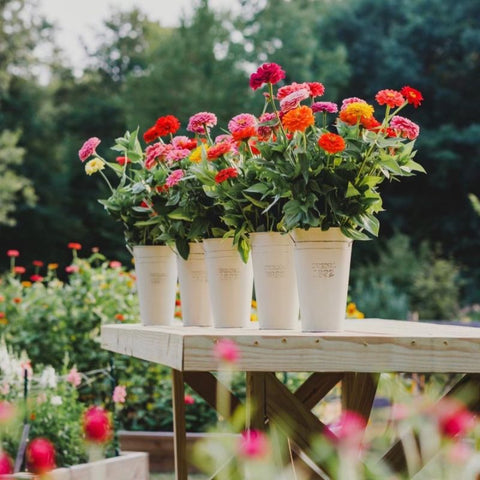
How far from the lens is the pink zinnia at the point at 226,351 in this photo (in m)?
1.54

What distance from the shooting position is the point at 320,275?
2.08 metres

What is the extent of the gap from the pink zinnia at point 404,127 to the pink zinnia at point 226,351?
68 centimetres

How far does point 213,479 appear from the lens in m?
2.38

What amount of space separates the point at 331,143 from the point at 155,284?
94 centimetres

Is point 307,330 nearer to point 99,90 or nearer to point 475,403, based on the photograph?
point 475,403

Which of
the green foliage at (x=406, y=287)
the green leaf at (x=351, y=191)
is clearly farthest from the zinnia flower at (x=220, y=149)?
the green foliage at (x=406, y=287)

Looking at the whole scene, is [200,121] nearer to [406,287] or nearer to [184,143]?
[184,143]

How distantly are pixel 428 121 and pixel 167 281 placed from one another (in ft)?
Result: 55.5

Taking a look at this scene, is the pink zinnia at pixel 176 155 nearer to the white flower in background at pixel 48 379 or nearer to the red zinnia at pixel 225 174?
the red zinnia at pixel 225 174

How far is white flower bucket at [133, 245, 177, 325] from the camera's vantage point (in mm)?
2682

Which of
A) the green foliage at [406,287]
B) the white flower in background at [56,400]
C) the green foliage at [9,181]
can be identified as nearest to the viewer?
the white flower in background at [56,400]

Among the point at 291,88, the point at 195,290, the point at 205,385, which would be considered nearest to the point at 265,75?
the point at 291,88

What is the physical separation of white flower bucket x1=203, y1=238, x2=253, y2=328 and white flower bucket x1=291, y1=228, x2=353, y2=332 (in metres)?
0.28

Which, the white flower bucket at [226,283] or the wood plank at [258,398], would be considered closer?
the wood plank at [258,398]
